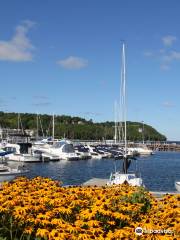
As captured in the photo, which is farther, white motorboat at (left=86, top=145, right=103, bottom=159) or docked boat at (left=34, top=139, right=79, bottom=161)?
white motorboat at (left=86, top=145, right=103, bottom=159)

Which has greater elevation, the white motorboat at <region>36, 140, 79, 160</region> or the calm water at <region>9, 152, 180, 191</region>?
the white motorboat at <region>36, 140, 79, 160</region>

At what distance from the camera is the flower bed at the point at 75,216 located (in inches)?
327

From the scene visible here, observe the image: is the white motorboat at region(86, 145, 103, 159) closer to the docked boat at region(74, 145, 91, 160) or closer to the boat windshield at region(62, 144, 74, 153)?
the docked boat at region(74, 145, 91, 160)

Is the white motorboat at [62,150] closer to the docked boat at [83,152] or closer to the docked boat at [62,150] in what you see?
the docked boat at [62,150]

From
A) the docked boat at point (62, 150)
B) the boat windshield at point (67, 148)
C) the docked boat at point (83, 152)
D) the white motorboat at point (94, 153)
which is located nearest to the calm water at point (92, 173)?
the docked boat at point (62, 150)

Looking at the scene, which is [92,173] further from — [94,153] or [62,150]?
[94,153]

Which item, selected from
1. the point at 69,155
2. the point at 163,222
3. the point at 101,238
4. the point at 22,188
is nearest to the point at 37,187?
the point at 22,188

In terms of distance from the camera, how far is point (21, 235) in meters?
10.1

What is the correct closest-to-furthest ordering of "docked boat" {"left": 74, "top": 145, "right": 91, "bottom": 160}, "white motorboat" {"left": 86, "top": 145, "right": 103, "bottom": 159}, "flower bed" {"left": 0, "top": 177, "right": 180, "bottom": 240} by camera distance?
1. "flower bed" {"left": 0, "top": 177, "right": 180, "bottom": 240}
2. "docked boat" {"left": 74, "top": 145, "right": 91, "bottom": 160}
3. "white motorboat" {"left": 86, "top": 145, "right": 103, "bottom": 159}

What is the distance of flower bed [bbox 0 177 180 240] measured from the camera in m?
8.30

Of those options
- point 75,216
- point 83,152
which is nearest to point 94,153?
point 83,152

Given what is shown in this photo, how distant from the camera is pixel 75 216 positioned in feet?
35.7

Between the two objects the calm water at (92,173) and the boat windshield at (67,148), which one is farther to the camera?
the boat windshield at (67,148)

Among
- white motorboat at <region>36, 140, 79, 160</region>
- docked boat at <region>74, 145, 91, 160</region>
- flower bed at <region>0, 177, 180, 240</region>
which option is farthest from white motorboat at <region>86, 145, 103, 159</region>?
flower bed at <region>0, 177, 180, 240</region>
